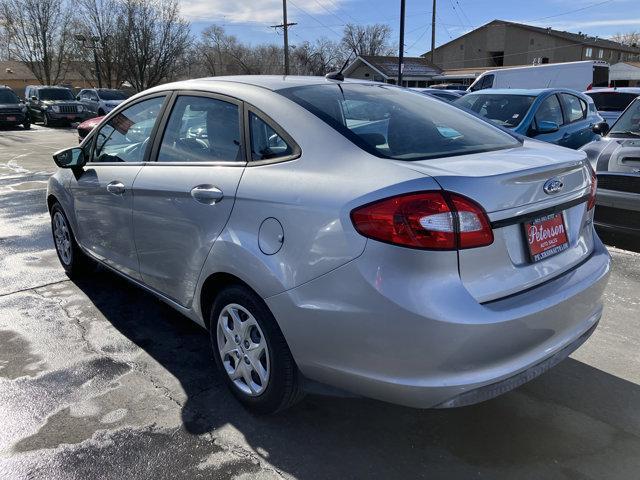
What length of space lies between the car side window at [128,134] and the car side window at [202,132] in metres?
0.25

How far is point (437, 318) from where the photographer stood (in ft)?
6.55

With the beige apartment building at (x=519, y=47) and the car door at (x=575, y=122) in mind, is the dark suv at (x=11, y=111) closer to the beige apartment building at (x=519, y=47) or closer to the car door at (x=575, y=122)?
the car door at (x=575, y=122)

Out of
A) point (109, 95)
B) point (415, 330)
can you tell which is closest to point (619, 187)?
point (415, 330)

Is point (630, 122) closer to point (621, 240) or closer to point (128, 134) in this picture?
point (621, 240)

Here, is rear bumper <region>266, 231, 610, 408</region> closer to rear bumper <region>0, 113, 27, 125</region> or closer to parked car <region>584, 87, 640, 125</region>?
parked car <region>584, 87, 640, 125</region>

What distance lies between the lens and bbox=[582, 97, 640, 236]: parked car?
4.89 metres

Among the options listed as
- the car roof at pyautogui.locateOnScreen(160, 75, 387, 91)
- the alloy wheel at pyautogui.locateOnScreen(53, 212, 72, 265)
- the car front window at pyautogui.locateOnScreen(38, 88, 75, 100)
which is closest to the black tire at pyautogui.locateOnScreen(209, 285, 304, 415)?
the car roof at pyautogui.locateOnScreen(160, 75, 387, 91)

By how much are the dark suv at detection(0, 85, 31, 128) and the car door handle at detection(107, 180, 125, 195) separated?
78.5ft

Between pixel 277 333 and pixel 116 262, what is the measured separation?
1830mm

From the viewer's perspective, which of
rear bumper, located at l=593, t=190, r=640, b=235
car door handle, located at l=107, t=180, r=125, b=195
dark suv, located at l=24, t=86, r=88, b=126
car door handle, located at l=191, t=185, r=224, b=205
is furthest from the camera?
dark suv, located at l=24, t=86, r=88, b=126

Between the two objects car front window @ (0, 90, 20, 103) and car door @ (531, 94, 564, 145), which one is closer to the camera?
car door @ (531, 94, 564, 145)

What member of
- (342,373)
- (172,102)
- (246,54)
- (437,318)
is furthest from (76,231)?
(246,54)

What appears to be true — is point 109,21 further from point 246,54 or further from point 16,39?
point 246,54

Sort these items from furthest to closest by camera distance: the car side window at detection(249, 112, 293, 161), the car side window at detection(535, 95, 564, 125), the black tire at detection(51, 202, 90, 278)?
1. the car side window at detection(535, 95, 564, 125)
2. the black tire at detection(51, 202, 90, 278)
3. the car side window at detection(249, 112, 293, 161)
